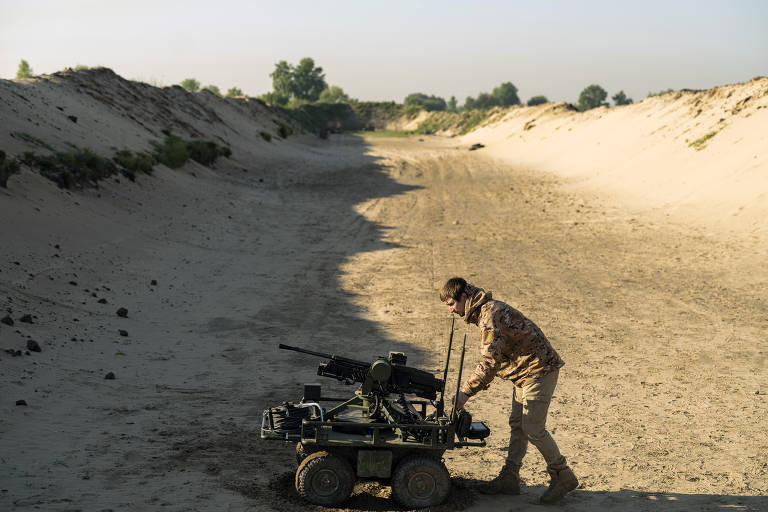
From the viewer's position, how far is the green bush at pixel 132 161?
913 inches

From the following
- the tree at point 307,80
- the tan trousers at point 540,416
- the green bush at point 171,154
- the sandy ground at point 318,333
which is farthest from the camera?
the tree at point 307,80

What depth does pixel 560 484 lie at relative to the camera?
6.60 m

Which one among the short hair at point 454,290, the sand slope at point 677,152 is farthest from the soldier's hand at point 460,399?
the sand slope at point 677,152

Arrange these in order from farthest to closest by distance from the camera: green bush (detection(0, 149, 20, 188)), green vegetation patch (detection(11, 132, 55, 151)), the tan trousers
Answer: green vegetation patch (detection(11, 132, 55, 151))
green bush (detection(0, 149, 20, 188))
the tan trousers

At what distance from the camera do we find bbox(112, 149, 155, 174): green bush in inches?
913

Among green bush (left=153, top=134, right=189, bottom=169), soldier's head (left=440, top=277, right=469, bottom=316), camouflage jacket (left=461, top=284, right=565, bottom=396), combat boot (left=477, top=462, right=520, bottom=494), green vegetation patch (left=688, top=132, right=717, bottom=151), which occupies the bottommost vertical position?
combat boot (left=477, top=462, right=520, bottom=494)

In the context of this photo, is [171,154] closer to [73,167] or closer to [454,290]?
[73,167]

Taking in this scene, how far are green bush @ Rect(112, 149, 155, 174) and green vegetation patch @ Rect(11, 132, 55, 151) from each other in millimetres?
2947

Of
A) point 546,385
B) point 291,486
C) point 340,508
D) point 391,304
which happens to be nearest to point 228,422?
point 291,486

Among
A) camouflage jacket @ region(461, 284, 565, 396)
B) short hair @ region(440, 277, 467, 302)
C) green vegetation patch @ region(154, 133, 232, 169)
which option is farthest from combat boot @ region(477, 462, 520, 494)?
green vegetation patch @ region(154, 133, 232, 169)

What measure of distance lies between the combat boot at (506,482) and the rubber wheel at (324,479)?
4.45 ft

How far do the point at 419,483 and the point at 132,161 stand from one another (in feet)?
64.4

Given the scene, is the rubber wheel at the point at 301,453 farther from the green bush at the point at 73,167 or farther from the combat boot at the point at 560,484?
the green bush at the point at 73,167

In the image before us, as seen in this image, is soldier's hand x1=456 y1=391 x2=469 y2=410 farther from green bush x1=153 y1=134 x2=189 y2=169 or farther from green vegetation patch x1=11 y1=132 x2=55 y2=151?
green bush x1=153 y1=134 x2=189 y2=169
